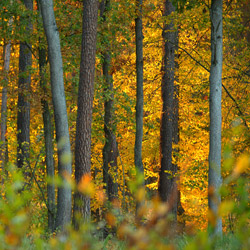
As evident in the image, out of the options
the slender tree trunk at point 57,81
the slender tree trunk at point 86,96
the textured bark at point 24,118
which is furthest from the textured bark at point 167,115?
the slender tree trunk at point 57,81

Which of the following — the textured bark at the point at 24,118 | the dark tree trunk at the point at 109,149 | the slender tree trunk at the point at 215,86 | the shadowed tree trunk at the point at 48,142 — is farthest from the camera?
the dark tree trunk at the point at 109,149

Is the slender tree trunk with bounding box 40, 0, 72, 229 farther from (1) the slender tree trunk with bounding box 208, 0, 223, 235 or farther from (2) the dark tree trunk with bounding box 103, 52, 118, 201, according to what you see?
(2) the dark tree trunk with bounding box 103, 52, 118, 201

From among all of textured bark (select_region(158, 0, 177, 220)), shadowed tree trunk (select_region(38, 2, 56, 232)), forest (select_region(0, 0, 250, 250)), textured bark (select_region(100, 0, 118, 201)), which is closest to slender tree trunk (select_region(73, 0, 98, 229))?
forest (select_region(0, 0, 250, 250))

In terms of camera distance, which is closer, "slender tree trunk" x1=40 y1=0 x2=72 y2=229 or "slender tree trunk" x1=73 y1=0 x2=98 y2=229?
"slender tree trunk" x1=40 y1=0 x2=72 y2=229

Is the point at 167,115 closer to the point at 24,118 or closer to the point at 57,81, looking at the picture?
the point at 24,118

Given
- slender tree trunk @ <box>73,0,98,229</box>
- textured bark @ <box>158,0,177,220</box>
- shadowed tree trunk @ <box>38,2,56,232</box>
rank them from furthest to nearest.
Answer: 1. textured bark @ <box>158,0,177,220</box>
2. shadowed tree trunk @ <box>38,2,56,232</box>
3. slender tree trunk @ <box>73,0,98,229</box>

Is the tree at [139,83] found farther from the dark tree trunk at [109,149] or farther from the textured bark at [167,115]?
the textured bark at [167,115]

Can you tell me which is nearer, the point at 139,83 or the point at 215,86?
the point at 215,86

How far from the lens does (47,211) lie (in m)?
14.1

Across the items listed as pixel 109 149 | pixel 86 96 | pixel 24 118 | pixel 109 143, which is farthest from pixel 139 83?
pixel 24 118

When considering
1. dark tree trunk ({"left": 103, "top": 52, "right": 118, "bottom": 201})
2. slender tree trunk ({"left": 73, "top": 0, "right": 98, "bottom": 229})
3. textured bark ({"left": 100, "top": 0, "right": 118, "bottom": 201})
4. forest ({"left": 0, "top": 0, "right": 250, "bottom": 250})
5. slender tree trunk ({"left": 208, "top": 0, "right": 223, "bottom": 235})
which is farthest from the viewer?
dark tree trunk ({"left": 103, "top": 52, "right": 118, "bottom": 201})

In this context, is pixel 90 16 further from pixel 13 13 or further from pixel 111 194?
pixel 111 194

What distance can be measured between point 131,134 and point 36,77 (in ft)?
37.1

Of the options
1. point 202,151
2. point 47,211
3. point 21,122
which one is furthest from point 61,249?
point 202,151
